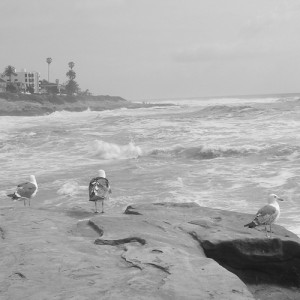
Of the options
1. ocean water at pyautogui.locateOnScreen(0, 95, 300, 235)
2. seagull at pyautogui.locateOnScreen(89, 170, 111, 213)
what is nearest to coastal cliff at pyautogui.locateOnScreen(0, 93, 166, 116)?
ocean water at pyautogui.locateOnScreen(0, 95, 300, 235)

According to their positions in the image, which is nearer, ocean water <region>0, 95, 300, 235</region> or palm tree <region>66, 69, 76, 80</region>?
ocean water <region>0, 95, 300, 235</region>

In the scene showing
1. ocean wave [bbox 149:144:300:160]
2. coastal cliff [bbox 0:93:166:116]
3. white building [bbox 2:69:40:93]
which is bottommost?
coastal cliff [bbox 0:93:166:116]

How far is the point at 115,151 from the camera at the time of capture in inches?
854

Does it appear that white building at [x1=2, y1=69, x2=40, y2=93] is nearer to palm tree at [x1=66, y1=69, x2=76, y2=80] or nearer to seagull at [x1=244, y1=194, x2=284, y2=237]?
palm tree at [x1=66, y1=69, x2=76, y2=80]

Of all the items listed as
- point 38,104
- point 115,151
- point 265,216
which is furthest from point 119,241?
point 38,104

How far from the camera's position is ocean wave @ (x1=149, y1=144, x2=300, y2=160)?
18109 millimetres

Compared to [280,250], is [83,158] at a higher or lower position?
lower

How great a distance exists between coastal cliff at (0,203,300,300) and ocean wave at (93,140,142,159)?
13590 mm

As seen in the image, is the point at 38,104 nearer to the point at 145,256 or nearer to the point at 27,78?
the point at 27,78

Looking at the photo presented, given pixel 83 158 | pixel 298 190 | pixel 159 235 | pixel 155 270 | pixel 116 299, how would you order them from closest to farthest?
pixel 116 299 < pixel 155 270 < pixel 159 235 < pixel 298 190 < pixel 83 158

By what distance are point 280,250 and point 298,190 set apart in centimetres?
655

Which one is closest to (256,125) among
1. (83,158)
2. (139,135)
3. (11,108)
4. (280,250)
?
(139,135)

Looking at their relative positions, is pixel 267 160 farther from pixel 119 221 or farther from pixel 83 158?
pixel 119 221

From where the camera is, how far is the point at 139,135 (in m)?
29.2
